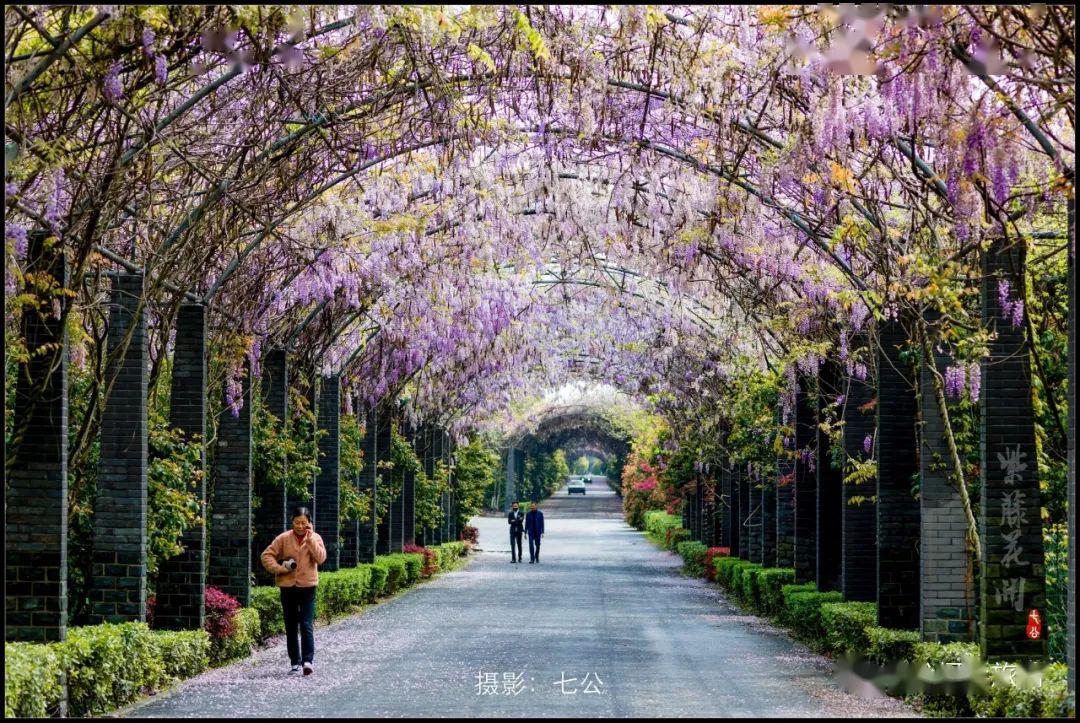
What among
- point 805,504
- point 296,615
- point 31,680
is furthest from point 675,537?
point 31,680

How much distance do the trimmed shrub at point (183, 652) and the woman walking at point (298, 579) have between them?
79 cm

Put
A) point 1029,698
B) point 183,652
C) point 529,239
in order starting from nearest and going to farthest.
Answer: point 1029,698, point 183,652, point 529,239

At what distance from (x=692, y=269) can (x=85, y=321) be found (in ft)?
25.6

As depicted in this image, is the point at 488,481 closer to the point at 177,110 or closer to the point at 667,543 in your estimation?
the point at 667,543

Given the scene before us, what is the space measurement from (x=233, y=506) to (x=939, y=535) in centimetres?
749

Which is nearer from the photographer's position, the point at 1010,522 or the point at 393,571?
the point at 1010,522

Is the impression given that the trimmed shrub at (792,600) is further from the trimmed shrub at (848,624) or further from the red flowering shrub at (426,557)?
the red flowering shrub at (426,557)

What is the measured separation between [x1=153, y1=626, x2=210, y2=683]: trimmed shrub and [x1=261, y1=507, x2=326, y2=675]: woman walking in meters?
0.79

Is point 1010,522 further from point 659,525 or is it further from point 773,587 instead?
point 659,525

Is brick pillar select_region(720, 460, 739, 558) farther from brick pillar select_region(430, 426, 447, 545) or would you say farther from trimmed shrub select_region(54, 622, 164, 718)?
trimmed shrub select_region(54, 622, 164, 718)

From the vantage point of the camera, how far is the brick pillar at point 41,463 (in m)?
9.54

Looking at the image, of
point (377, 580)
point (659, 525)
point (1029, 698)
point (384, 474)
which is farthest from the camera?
point (659, 525)

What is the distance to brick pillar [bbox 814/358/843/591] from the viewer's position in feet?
54.2

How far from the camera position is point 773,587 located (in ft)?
61.0
